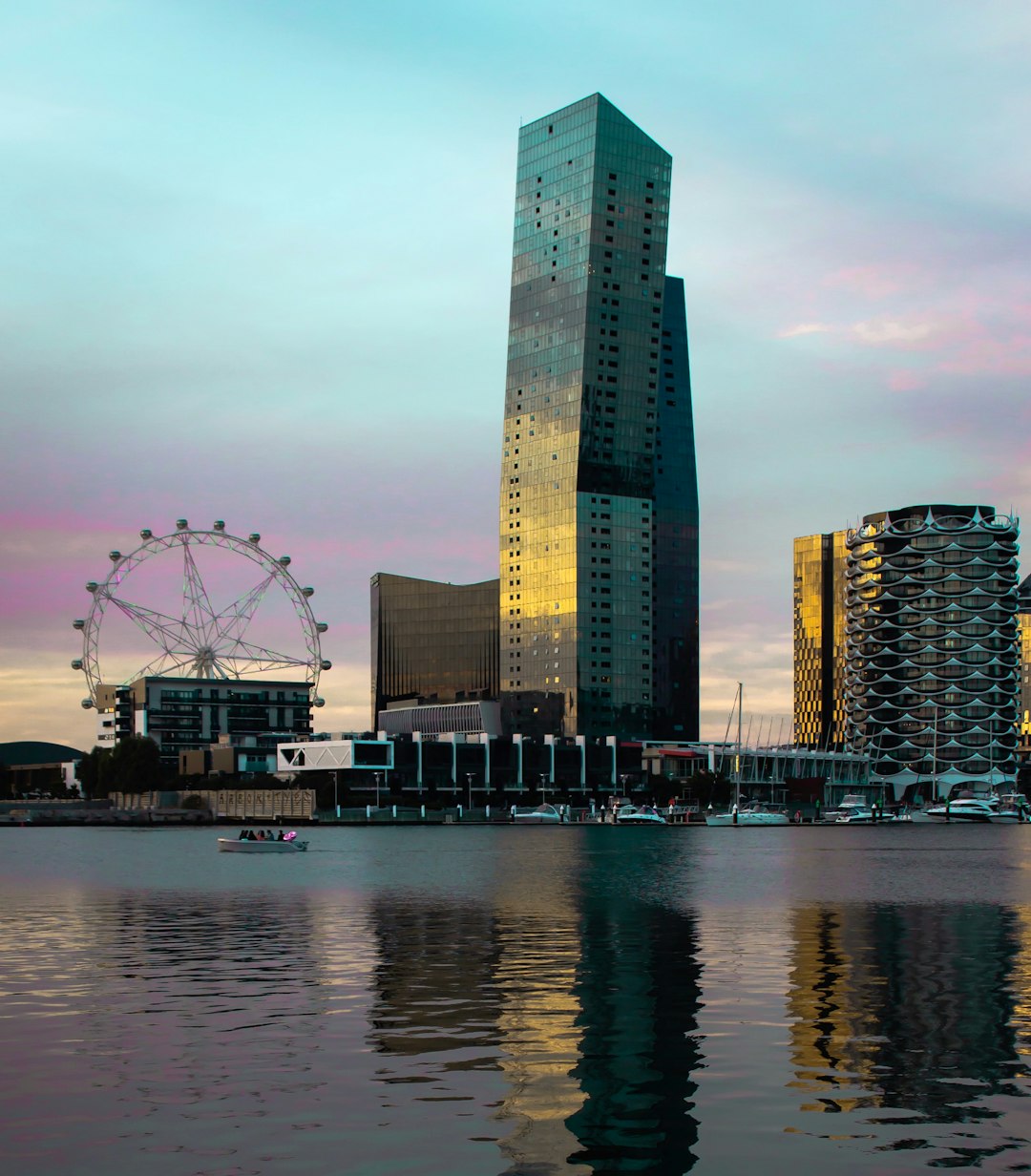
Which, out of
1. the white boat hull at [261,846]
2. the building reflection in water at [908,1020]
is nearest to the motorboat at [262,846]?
the white boat hull at [261,846]

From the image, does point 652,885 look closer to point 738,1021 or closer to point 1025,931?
point 1025,931

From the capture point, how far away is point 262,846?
14850 cm

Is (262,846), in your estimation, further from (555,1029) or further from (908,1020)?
(908,1020)

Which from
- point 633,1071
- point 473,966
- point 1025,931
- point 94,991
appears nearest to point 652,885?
point 1025,931

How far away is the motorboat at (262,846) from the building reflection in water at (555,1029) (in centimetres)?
8142

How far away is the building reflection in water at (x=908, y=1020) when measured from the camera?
1161 inches

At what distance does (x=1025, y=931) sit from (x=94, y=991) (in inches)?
1517

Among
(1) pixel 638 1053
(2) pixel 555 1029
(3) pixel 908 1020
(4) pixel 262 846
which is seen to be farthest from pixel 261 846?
(1) pixel 638 1053

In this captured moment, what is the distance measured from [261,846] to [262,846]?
91 millimetres

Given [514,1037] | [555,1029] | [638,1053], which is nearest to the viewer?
[638,1053]

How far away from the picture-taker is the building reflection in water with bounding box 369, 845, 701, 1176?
87.1ft

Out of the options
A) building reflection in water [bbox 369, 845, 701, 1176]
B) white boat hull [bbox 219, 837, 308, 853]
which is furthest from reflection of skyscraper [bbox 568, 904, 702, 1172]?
white boat hull [bbox 219, 837, 308, 853]

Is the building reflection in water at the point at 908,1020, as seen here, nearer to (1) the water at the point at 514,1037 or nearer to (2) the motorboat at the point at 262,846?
(1) the water at the point at 514,1037

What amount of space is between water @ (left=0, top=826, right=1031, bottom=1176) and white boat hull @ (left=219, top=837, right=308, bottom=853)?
66.1m
